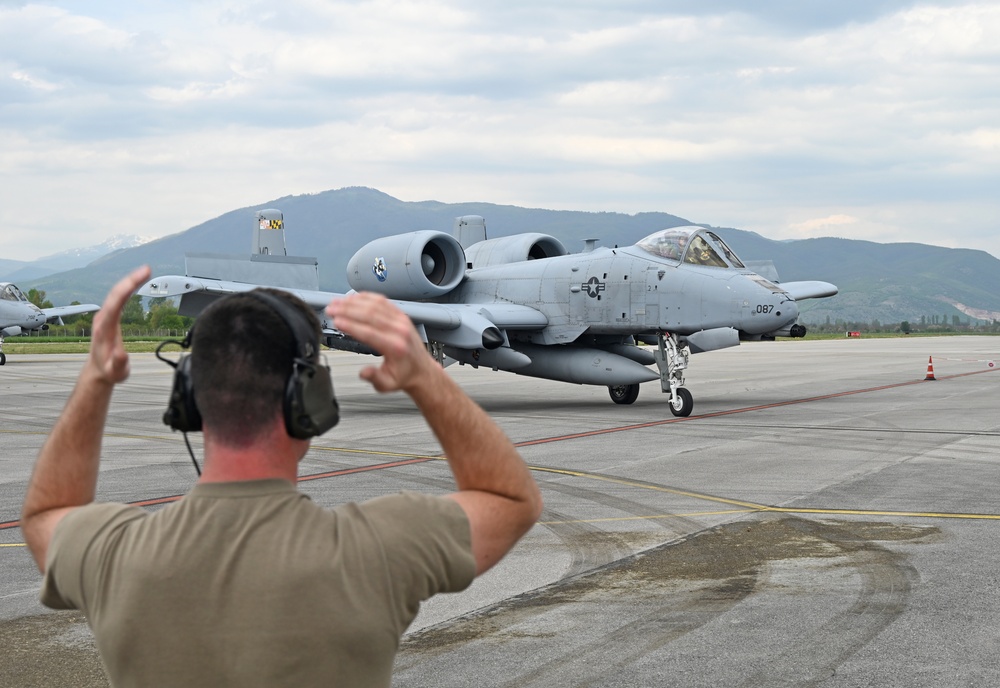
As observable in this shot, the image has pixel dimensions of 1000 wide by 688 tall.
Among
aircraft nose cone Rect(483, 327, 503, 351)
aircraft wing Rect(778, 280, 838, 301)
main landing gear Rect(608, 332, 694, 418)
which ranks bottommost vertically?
main landing gear Rect(608, 332, 694, 418)

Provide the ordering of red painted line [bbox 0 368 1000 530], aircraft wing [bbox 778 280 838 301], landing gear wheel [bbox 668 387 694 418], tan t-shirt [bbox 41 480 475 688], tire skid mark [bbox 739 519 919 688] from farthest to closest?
aircraft wing [bbox 778 280 838 301] → landing gear wheel [bbox 668 387 694 418] → red painted line [bbox 0 368 1000 530] → tire skid mark [bbox 739 519 919 688] → tan t-shirt [bbox 41 480 475 688]

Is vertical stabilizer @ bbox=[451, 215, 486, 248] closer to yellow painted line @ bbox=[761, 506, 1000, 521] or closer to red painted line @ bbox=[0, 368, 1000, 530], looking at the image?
red painted line @ bbox=[0, 368, 1000, 530]

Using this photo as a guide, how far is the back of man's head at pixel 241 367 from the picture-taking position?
2223 millimetres

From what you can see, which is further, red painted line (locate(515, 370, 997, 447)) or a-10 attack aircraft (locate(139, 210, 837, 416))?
a-10 attack aircraft (locate(139, 210, 837, 416))


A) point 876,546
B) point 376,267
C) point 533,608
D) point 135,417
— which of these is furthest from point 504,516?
point 376,267

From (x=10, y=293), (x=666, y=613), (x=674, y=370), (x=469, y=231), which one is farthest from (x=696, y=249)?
(x=10, y=293)

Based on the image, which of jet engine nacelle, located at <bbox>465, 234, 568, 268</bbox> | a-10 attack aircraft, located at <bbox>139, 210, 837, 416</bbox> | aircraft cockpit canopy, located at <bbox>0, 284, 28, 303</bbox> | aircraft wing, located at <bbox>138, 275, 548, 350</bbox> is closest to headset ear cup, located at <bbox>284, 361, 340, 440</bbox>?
a-10 attack aircraft, located at <bbox>139, 210, 837, 416</bbox>

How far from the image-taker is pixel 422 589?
219 cm

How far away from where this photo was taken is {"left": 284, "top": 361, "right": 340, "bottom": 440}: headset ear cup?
7.09ft

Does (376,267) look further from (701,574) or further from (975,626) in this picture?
(975,626)

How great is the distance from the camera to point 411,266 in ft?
73.6

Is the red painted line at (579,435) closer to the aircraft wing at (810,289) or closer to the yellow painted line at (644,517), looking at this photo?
the aircraft wing at (810,289)

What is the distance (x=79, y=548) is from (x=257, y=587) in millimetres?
411

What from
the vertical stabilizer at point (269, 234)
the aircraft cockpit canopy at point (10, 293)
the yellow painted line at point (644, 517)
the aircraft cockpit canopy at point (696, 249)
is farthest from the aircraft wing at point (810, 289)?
the aircraft cockpit canopy at point (10, 293)
